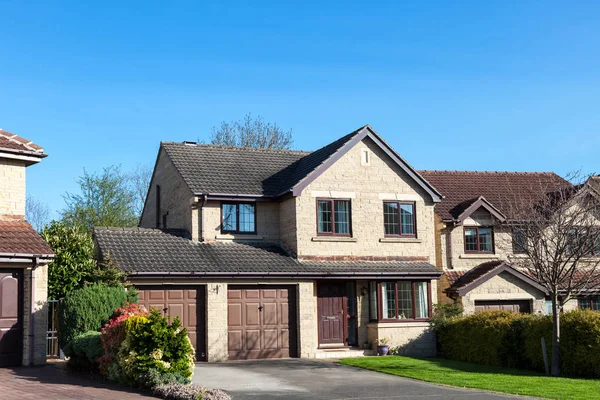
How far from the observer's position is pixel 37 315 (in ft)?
65.9

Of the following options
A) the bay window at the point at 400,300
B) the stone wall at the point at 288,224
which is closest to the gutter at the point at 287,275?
the bay window at the point at 400,300

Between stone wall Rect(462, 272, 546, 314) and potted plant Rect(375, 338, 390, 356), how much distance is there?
4314mm

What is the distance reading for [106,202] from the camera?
3972 centimetres

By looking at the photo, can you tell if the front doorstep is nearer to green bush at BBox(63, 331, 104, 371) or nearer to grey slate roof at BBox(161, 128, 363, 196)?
grey slate roof at BBox(161, 128, 363, 196)

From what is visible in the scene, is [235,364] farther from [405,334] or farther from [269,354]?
[405,334]

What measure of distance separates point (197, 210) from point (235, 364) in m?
6.19

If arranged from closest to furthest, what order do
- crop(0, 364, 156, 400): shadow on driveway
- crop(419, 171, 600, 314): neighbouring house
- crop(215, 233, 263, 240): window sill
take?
crop(0, 364, 156, 400): shadow on driveway
crop(215, 233, 263, 240): window sill
crop(419, 171, 600, 314): neighbouring house

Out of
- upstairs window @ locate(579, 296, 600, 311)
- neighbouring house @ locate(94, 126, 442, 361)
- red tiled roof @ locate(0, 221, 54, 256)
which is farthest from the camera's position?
upstairs window @ locate(579, 296, 600, 311)

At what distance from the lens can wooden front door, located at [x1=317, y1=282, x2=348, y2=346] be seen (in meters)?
25.8

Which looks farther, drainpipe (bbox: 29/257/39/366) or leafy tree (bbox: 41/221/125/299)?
leafy tree (bbox: 41/221/125/299)

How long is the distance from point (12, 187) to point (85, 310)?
4571mm

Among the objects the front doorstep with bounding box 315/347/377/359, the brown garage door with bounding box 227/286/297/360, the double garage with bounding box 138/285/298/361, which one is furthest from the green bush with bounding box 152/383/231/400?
the front doorstep with bounding box 315/347/377/359

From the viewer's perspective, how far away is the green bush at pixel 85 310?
64.7 feet

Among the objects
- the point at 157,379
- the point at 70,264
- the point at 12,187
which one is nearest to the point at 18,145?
the point at 12,187
